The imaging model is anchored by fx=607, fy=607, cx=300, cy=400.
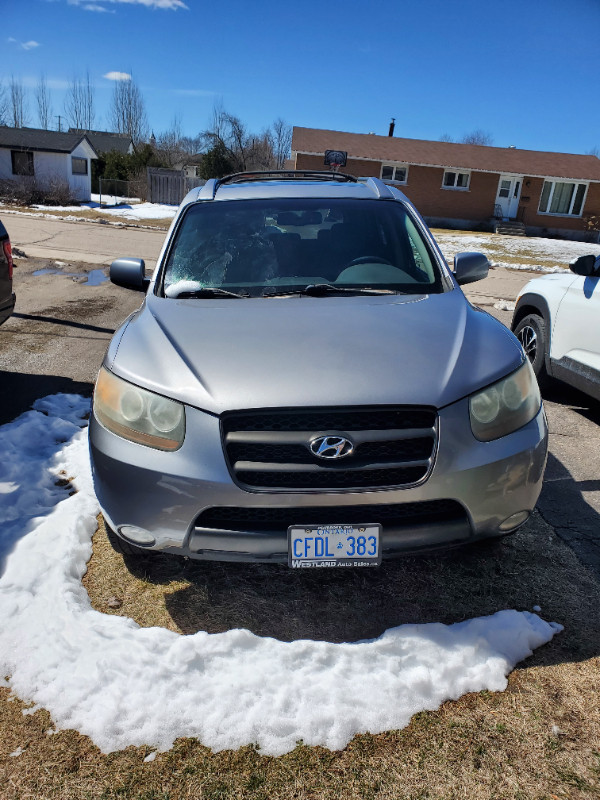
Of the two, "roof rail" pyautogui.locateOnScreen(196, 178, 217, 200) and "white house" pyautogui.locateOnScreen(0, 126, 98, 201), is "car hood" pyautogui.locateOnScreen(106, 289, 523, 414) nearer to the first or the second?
"roof rail" pyautogui.locateOnScreen(196, 178, 217, 200)

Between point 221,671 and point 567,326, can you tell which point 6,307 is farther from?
point 567,326

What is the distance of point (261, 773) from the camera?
6.10 ft

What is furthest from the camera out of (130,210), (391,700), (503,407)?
(130,210)

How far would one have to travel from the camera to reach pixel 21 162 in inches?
1430

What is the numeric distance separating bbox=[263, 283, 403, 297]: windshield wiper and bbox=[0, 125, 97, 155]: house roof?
38168 millimetres

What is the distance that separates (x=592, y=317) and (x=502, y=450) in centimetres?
300

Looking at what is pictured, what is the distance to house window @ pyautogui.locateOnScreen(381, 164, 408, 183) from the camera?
121 ft

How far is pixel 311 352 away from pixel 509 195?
3905 centimetres

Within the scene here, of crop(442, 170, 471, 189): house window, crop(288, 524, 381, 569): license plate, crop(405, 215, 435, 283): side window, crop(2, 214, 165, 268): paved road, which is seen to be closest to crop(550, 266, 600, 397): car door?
crop(405, 215, 435, 283): side window

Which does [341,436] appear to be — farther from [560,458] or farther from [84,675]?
[560,458]

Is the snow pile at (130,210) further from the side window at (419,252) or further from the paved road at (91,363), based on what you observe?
the side window at (419,252)

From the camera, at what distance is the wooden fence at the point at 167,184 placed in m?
35.0

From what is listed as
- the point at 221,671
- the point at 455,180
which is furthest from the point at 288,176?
the point at 455,180

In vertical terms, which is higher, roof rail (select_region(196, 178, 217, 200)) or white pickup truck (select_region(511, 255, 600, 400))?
roof rail (select_region(196, 178, 217, 200))
